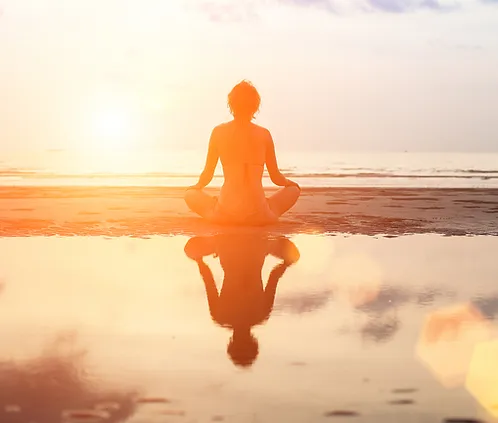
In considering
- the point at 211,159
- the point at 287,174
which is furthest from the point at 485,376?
the point at 287,174

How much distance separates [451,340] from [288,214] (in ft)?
30.4

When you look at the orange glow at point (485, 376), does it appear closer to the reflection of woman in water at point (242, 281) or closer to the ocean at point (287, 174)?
the reflection of woman in water at point (242, 281)

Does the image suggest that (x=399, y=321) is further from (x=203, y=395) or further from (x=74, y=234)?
(x=74, y=234)

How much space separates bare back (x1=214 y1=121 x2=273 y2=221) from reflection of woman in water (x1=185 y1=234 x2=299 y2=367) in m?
0.79

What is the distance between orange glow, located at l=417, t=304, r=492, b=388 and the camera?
3.70 meters

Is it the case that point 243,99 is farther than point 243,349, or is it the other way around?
point 243,99

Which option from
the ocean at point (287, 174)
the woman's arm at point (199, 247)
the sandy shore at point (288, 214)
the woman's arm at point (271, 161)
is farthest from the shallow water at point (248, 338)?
the ocean at point (287, 174)

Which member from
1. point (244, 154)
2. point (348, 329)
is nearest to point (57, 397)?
point (348, 329)

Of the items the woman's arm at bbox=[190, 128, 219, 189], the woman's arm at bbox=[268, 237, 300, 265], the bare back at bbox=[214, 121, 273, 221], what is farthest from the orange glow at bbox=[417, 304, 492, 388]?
the woman's arm at bbox=[190, 128, 219, 189]

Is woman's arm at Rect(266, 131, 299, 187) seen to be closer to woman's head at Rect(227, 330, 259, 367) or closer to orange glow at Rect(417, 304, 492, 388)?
orange glow at Rect(417, 304, 492, 388)

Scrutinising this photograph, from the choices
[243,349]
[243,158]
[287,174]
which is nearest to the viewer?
[243,349]

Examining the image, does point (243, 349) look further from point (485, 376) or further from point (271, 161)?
point (271, 161)

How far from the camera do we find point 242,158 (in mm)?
9961

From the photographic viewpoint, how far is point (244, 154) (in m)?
9.96
